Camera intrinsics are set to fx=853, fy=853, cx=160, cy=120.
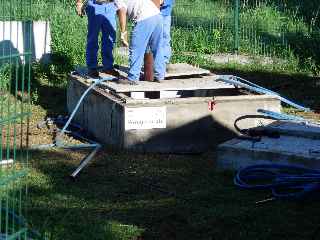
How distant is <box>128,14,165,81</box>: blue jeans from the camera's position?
9297 mm

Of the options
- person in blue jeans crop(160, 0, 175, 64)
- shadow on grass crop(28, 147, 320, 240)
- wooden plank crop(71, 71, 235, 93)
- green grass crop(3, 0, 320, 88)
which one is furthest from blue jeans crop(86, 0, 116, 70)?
green grass crop(3, 0, 320, 88)

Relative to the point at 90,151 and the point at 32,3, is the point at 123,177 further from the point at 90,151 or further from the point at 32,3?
the point at 32,3

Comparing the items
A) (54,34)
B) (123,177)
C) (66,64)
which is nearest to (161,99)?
(123,177)

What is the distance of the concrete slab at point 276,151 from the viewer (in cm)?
763

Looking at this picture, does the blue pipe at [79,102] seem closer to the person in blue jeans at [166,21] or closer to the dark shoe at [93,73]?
the dark shoe at [93,73]

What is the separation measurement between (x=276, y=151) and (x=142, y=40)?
2339 mm

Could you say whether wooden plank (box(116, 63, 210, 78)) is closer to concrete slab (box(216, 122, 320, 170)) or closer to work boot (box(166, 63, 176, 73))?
work boot (box(166, 63, 176, 73))

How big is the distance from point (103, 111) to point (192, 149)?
1.09m

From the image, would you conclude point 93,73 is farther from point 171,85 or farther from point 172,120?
point 172,120

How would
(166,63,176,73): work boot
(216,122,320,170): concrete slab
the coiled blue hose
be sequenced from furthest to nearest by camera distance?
(166,63,176,73): work boot
(216,122,320,170): concrete slab
the coiled blue hose

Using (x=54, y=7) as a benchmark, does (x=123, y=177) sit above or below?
below

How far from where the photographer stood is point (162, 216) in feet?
21.7

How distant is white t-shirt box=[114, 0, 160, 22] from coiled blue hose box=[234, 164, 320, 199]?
239 centimetres

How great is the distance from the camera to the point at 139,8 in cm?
927
